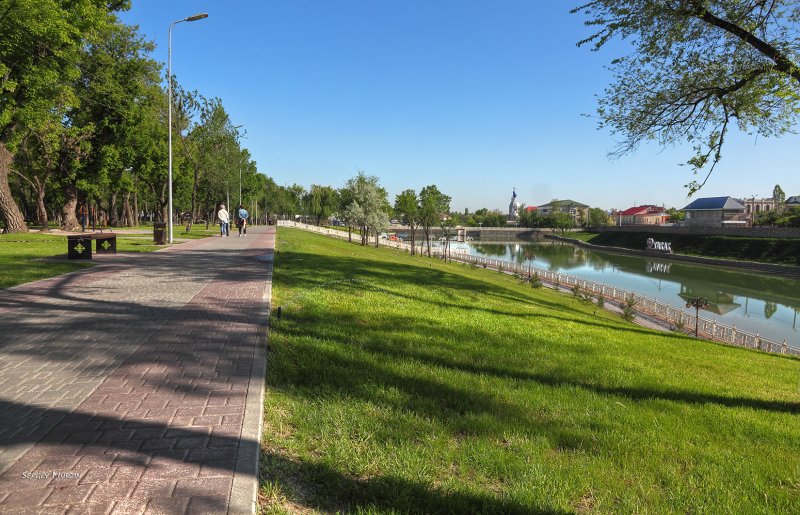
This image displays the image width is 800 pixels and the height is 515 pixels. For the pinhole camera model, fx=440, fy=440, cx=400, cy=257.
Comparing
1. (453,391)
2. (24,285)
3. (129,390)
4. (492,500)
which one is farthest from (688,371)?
(24,285)

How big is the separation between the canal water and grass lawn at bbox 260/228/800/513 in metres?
24.6

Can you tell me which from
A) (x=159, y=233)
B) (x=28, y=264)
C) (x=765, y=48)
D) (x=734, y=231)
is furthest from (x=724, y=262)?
(x=28, y=264)

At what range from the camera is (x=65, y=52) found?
69.8ft

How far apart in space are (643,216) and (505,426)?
574 feet

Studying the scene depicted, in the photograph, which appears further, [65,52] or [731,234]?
[731,234]

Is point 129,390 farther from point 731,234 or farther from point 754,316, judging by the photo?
point 731,234

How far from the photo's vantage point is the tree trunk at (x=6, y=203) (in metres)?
23.4

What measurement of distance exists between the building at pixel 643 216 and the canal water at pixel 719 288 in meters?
102

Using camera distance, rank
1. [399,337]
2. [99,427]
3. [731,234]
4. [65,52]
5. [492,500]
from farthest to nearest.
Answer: [731,234]
[65,52]
[399,337]
[99,427]
[492,500]

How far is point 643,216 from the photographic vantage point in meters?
156

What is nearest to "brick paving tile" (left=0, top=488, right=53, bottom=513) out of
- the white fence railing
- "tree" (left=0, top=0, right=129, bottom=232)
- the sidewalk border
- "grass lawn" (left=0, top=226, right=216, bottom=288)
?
the sidewalk border

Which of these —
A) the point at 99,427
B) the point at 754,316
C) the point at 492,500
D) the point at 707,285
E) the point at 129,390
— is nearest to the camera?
the point at 492,500

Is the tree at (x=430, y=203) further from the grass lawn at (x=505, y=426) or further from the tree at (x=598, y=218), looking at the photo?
the tree at (x=598, y=218)

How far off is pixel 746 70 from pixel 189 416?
1201 centimetres
